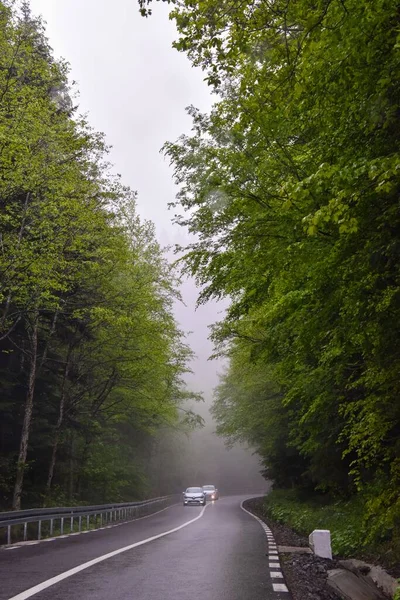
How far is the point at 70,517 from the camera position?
17391 mm

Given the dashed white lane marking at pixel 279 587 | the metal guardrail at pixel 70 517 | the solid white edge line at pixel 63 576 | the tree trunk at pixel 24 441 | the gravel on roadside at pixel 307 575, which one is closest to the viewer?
the solid white edge line at pixel 63 576

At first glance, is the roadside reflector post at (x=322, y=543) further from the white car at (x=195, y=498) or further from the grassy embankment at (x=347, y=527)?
the white car at (x=195, y=498)

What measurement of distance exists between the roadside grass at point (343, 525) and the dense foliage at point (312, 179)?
2328 mm

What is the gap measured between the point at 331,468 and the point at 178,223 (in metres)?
9.73

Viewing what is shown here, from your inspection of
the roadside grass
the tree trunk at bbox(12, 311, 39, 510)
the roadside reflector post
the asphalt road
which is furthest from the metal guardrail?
the roadside grass

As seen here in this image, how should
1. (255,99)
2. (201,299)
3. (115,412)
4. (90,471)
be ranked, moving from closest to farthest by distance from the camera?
(255,99)
(201,299)
(90,471)
(115,412)

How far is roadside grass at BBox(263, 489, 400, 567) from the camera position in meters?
8.88

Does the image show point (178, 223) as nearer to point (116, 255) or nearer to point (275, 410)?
point (116, 255)

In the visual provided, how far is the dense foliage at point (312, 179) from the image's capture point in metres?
4.68

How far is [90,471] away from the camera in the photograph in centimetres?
2547

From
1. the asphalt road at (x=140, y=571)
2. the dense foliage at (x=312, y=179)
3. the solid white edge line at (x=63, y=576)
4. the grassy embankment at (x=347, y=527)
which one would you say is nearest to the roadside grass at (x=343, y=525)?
the grassy embankment at (x=347, y=527)

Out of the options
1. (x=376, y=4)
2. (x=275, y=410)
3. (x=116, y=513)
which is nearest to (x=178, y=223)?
(x=376, y=4)

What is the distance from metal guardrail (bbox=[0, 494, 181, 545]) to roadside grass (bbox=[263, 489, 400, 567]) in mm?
7326

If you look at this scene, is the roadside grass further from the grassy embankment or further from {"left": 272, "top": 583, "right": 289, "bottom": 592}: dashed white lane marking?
{"left": 272, "top": 583, "right": 289, "bottom": 592}: dashed white lane marking
